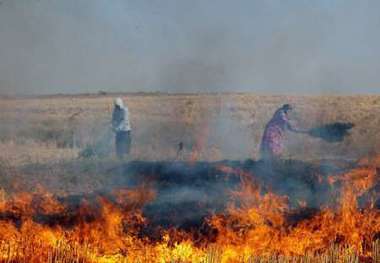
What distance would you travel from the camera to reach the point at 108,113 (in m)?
29.9

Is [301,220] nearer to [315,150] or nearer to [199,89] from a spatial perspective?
[315,150]

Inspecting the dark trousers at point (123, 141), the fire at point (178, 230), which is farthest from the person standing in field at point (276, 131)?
the dark trousers at point (123, 141)

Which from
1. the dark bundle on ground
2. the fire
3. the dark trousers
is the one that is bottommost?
the fire

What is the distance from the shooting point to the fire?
26.4ft

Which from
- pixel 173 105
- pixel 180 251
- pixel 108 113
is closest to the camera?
pixel 180 251

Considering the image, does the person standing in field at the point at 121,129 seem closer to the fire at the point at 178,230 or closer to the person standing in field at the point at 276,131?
the person standing in field at the point at 276,131

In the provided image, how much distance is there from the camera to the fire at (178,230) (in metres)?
8.05

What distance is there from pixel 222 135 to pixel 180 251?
51.0ft

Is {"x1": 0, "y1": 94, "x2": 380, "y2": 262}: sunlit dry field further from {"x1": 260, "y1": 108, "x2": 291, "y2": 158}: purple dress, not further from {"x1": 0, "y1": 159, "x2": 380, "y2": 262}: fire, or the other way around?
{"x1": 260, "y1": 108, "x2": 291, "y2": 158}: purple dress

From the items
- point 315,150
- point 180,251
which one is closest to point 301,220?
point 180,251

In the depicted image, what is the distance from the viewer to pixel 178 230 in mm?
8859

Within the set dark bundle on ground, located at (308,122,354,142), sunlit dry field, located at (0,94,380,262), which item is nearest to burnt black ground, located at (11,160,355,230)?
sunlit dry field, located at (0,94,380,262)

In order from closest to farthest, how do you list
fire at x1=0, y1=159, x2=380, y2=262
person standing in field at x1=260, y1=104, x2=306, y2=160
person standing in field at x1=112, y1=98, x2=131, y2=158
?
fire at x1=0, y1=159, x2=380, y2=262
person standing in field at x1=260, y1=104, x2=306, y2=160
person standing in field at x1=112, y1=98, x2=131, y2=158

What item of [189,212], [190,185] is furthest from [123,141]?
[189,212]
